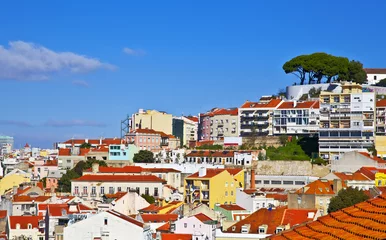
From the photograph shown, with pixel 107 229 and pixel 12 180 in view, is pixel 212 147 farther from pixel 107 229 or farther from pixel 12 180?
pixel 107 229

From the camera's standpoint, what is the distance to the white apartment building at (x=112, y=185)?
6281 centimetres

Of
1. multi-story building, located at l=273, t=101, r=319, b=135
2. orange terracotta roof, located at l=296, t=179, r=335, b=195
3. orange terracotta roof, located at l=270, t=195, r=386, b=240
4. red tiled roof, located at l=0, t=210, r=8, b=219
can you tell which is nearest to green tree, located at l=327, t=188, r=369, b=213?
orange terracotta roof, located at l=296, t=179, r=335, b=195

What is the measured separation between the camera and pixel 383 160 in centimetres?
6462

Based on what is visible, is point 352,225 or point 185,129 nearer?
point 352,225

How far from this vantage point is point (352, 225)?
18.2 feet

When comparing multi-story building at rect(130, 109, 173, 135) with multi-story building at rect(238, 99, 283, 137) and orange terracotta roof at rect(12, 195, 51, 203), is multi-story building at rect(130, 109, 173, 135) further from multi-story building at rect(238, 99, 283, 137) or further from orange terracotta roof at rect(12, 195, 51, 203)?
orange terracotta roof at rect(12, 195, 51, 203)

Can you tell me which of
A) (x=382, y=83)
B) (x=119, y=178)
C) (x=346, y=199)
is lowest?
(x=346, y=199)

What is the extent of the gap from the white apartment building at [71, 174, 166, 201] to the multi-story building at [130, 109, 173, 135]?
2259 cm

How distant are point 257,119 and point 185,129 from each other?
20.3 m

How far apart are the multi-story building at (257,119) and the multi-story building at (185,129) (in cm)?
1432

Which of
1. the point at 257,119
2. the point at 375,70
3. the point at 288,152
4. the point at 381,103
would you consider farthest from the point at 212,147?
the point at 375,70

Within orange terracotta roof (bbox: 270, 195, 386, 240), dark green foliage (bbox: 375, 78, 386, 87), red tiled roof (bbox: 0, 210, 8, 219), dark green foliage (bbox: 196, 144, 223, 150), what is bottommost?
red tiled roof (bbox: 0, 210, 8, 219)

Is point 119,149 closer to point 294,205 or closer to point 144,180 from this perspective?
point 144,180

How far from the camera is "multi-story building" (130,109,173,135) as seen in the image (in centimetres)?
8806
